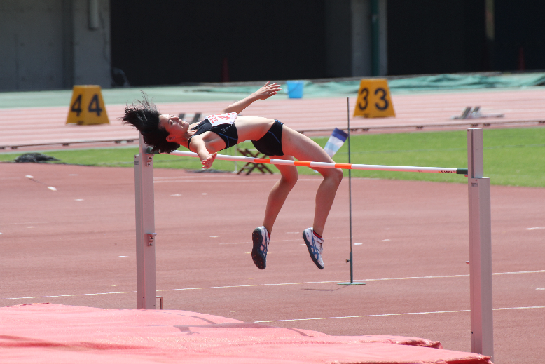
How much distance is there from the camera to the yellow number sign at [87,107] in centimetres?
2878

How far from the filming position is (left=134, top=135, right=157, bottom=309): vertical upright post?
7868mm

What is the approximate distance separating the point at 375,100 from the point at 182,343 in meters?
26.0

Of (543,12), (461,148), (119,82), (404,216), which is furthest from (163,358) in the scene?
(543,12)

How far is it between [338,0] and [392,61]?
27.7 ft

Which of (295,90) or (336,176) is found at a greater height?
(295,90)

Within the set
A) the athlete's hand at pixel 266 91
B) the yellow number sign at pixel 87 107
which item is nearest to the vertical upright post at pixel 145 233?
the athlete's hand at pixel 266 91

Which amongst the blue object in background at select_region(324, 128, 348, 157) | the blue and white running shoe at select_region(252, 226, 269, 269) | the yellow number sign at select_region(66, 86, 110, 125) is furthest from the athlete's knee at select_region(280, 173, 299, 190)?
the yellow number sign at select_region(66, 86, 110, 125)

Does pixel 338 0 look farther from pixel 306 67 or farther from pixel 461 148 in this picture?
pixel 461 148

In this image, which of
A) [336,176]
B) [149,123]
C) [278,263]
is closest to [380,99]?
[278,263]

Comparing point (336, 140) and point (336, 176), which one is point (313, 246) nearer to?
point (336, 176)

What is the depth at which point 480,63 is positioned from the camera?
54.0 metres

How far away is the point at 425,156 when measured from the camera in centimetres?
2220

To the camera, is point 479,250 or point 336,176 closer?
point 479,250

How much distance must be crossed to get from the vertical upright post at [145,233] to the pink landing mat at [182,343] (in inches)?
19.7
